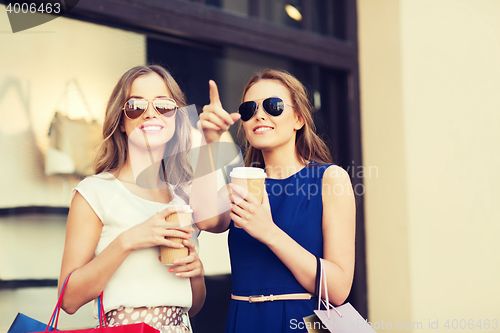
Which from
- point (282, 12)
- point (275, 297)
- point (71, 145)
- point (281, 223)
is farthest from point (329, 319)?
point (282, 12)

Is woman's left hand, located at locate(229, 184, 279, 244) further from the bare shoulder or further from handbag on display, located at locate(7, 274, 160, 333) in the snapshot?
handbag on display, located at locate(7, 274, 160, 333)

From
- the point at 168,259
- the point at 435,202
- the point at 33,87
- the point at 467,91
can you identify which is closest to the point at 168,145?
the point at 168,259

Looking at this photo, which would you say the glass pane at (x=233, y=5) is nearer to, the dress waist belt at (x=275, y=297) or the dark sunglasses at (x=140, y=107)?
the dark sunglasses at (x=140, y=107)

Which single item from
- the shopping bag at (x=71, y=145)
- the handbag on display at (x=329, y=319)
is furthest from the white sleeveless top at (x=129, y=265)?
the shopping bag at (x=71, y=145)

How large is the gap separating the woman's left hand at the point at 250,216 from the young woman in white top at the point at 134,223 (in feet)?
0.65

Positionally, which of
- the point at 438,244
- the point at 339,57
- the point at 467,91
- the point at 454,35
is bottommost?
the point at 438,244

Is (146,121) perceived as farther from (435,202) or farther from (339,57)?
(435,202)

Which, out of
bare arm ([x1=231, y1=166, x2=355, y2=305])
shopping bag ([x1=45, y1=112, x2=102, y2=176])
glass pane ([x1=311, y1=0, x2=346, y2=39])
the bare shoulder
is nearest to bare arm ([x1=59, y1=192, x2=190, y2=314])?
bare arm ([x1=231, y1=166, x2=355, y2=305])

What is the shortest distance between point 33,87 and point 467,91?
3467 millimetres

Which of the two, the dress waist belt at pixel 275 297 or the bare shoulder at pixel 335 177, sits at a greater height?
the bare shoulder at pixel 335 177

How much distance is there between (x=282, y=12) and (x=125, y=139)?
2.05 meters

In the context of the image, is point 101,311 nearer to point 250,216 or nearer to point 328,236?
point 250,216

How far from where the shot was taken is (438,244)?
3492 mm

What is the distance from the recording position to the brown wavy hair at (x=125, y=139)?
5.56ft
